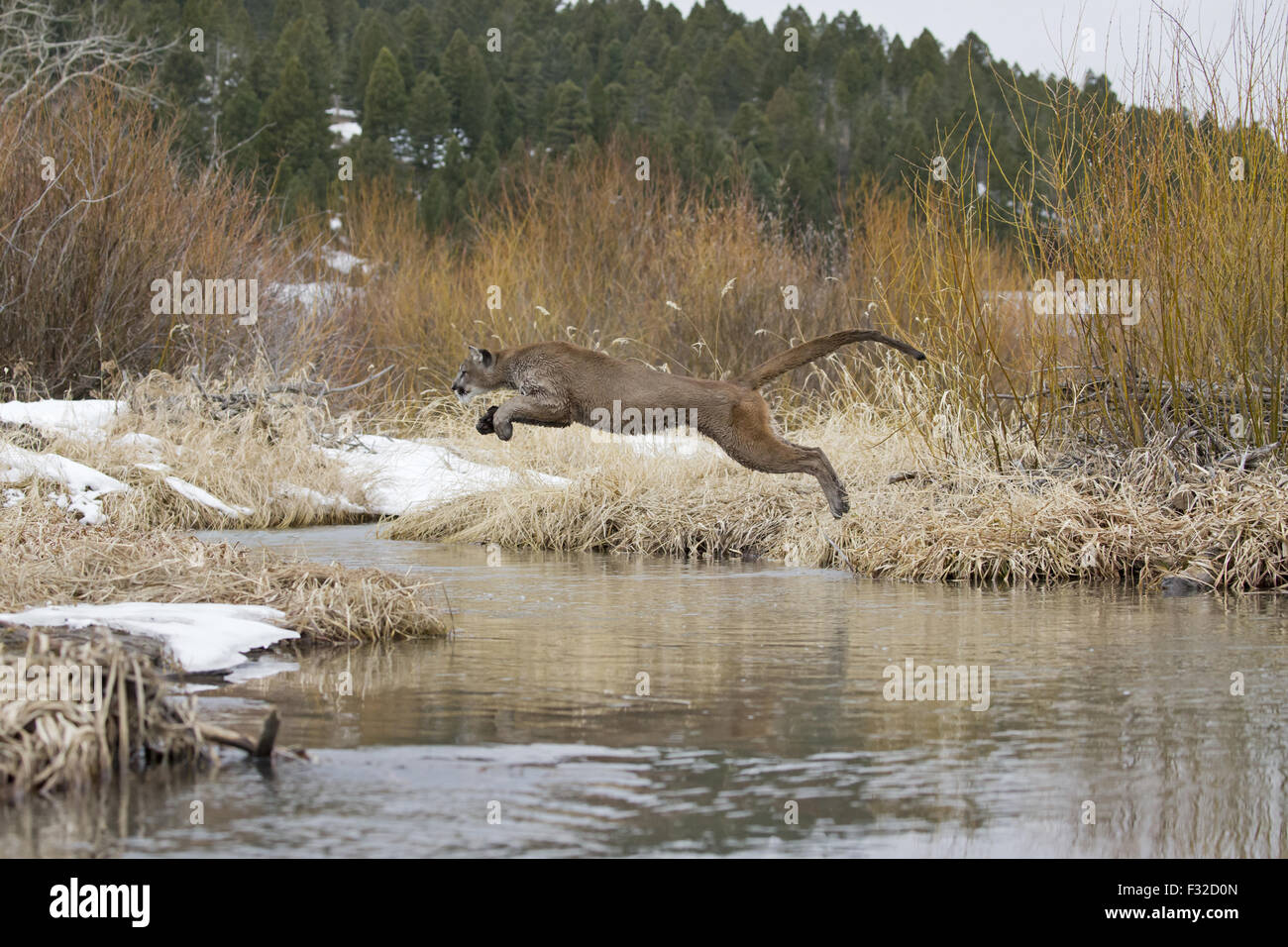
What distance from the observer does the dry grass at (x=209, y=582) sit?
8.00 metres

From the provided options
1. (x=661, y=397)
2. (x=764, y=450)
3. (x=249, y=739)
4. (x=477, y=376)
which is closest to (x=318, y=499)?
(x=477, y=376)

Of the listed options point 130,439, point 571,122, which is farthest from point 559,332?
point 571,122

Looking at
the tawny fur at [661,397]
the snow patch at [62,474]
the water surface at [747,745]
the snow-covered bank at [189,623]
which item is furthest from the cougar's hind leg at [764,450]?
the snow patch at [62,474]

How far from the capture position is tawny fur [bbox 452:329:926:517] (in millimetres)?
10375

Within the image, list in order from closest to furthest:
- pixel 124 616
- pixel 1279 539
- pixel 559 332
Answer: pixel 124 616
pixel 1279 539
pixel 559 332

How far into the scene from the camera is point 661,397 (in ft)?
34.2

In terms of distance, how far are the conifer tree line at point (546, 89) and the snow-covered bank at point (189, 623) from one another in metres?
34.7

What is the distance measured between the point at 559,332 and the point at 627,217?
3313mm

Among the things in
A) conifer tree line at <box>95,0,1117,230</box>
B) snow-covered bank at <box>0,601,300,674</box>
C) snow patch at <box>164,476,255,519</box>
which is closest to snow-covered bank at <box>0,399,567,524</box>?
snow patch at <box>164,476,255,519</box>

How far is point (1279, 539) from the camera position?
33.3ft

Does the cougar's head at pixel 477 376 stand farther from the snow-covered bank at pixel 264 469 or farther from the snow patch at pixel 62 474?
the snow-covered bank at pixel 264 469

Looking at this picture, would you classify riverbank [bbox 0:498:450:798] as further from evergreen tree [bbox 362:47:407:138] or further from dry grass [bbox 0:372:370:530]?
evergreen tree [bbox 362:47:407:138]
